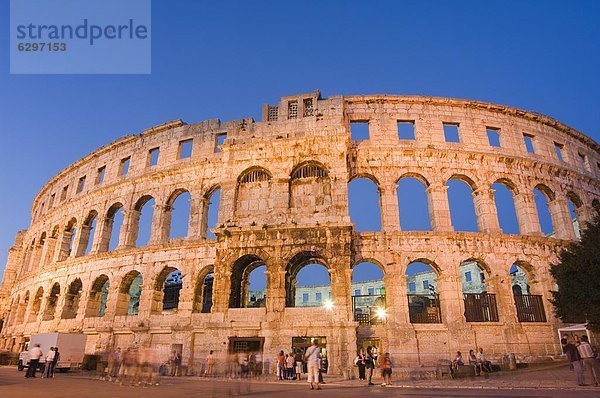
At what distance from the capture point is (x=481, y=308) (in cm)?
1728

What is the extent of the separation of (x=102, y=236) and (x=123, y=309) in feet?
16.6

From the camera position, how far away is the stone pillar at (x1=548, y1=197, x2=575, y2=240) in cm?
2011

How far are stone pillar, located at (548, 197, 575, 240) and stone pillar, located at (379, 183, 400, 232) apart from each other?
31.6 ft

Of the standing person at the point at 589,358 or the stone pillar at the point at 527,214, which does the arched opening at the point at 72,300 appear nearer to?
the standing person at the point at 589,358

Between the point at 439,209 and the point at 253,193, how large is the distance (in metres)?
9.50

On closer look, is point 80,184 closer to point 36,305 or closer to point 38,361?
point 36,305

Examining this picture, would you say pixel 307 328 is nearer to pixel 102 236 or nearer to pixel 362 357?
pixel 362 357

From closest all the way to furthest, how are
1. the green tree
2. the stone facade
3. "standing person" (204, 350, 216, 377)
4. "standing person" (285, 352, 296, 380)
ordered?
1. the green tree
2. "standing person" (285, 352, 296, 380)
3. "standing person" (204, 350, 216, 377)
4. the stone facade


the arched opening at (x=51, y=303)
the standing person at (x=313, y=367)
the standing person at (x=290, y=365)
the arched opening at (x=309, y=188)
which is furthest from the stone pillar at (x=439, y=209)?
the arched opening at (x=51, y=303)

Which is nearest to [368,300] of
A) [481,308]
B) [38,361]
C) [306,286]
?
[306,286]

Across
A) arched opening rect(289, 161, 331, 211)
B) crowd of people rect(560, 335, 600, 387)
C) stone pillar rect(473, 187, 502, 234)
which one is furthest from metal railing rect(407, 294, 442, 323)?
crowd of people rect(560, 335, 600, 387)

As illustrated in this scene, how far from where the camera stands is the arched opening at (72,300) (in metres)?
22.1

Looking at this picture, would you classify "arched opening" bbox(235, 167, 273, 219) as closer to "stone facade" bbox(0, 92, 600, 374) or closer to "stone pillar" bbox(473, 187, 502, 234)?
"stone facade" bbox(0, 92, 600, 374)

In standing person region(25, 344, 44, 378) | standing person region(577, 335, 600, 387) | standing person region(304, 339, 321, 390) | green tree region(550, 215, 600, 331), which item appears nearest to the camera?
standing person region(577, 335, 600, 387)
